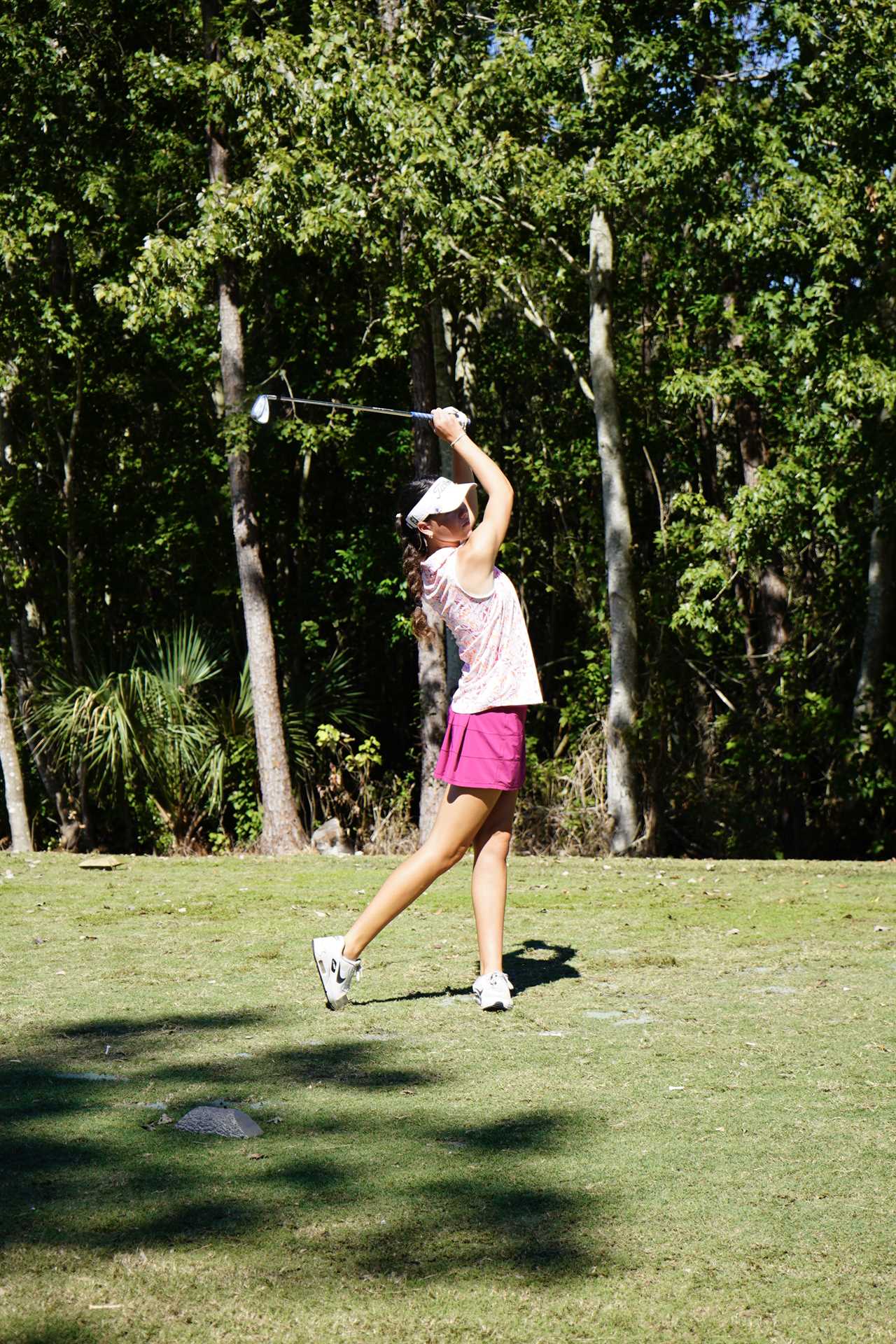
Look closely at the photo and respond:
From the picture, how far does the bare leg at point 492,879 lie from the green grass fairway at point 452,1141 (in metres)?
0.20

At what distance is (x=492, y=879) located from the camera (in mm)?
4926

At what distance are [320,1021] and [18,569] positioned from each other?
40.4 feet

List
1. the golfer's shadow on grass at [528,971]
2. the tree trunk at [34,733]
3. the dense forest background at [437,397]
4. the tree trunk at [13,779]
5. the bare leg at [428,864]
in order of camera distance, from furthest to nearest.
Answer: the tree trunk at [13,779] → the tree trunk at [34,733] → the dense forest background at [437,397] → the golfer's shadow on grass at [528,971] → the bare leg at [428,864]

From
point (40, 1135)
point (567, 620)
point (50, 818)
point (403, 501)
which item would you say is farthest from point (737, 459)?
point (40, 1135)

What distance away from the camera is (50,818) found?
1758 cm

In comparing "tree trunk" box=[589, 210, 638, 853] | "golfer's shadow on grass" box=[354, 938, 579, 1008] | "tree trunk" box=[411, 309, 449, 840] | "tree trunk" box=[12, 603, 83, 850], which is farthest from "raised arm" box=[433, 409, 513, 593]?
"tree trunk" box=[12, 603, 83, 850]

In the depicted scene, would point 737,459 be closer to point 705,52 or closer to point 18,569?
point 705,52

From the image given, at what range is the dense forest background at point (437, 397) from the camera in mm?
10961

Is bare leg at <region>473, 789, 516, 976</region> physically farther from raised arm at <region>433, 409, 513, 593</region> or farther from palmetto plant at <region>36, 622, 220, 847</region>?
palmetto plant at <region>36, 622, 220, 847</region>

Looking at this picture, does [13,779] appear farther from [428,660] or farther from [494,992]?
[494,992]

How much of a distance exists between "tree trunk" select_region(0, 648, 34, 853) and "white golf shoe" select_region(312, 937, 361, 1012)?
12.6 meters

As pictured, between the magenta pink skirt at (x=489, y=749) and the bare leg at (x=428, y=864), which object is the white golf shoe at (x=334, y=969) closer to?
the bare leg at (x=428, y=864)

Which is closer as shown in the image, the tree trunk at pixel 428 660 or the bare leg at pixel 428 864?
the bare leg at pixel 428 864

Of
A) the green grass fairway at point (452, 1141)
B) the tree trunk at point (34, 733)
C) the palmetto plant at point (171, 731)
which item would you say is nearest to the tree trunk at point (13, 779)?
the tree trunk at point (34, 733)
